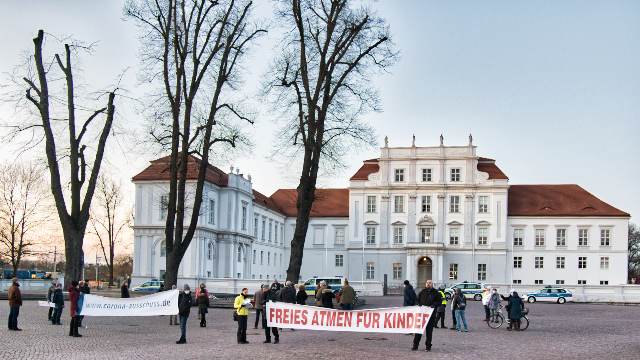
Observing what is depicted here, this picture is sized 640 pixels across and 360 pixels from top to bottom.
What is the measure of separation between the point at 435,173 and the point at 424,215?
172 inches

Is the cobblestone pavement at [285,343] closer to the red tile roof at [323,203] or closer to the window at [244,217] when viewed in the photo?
the window at [244,217]

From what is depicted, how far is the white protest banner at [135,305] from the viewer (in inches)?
962

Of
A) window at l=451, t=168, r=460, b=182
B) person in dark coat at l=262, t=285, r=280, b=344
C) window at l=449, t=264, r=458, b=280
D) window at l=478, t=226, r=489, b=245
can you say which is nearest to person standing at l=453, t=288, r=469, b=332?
person in dark coat at l=262, t=285, r=280, b=344

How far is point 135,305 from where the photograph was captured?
24.9 m

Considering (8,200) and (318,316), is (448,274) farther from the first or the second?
(318,316)

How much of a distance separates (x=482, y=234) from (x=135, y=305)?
200 feet

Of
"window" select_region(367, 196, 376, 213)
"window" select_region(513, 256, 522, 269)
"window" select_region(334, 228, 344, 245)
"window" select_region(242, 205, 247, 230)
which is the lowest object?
"window" select_region(513, 256, 522, 269)

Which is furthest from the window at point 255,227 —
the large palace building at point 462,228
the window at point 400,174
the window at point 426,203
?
the window at point 426,203

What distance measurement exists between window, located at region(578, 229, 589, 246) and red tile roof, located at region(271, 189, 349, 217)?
23.8m

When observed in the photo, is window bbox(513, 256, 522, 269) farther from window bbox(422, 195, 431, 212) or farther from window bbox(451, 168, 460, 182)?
window bbox(422, 195, 431, 212)

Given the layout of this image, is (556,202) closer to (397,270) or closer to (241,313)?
(397,270)

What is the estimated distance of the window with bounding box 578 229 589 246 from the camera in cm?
8188

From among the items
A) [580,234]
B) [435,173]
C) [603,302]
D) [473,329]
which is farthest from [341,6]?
[580,234]

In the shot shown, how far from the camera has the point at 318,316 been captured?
20.5 meters
